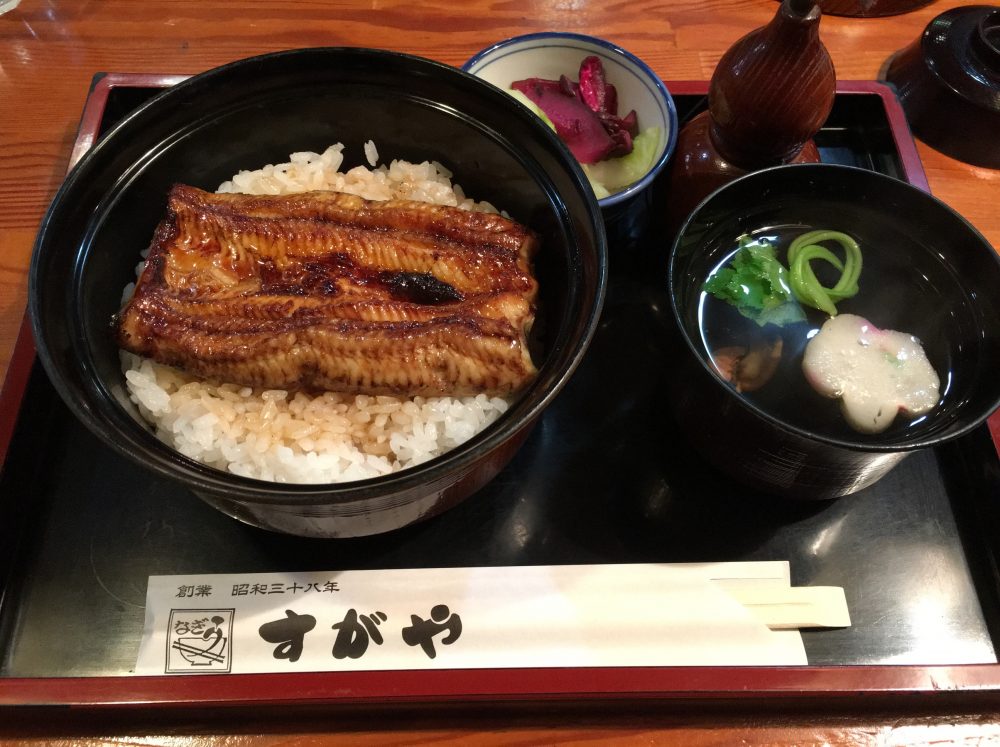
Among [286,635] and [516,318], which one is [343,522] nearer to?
[286,635]

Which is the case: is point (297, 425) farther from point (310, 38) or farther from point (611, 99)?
point (310, 38)

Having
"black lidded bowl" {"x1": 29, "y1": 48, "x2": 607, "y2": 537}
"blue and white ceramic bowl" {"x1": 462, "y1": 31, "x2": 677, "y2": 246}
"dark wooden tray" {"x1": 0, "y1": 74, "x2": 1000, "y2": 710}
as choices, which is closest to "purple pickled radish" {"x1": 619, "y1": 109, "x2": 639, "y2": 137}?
"blue and white ceramic bowl" {"x1": 462, "y1": 31, "x2": 677, "y2": 246}

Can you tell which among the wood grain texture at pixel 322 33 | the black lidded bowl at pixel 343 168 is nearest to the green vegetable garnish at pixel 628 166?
Answer: the black lidded bowl at pixel 343 168

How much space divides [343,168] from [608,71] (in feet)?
3.39

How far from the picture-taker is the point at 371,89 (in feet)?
6.68

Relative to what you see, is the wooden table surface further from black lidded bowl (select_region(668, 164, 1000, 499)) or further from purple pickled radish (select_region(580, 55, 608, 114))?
black lidded bowl (select_region(668, 164, 1000, 499))

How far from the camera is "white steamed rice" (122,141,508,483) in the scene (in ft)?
5.45

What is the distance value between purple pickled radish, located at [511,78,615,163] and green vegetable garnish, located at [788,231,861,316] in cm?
73

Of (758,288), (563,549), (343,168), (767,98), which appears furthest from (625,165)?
(563,549)

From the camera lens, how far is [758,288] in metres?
1.97

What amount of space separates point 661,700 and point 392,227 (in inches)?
57.1

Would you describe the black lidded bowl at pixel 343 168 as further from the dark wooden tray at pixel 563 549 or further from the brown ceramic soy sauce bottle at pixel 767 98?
the brown ceramic soy sauce bottle at pixel 767 98

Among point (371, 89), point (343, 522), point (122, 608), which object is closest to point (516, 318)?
point (343, 522)

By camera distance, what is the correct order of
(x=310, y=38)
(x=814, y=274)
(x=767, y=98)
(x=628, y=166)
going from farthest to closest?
(x=310, y=38)
(x=628, y=166)
(x=814, y=274)
(x=767, y=98)
